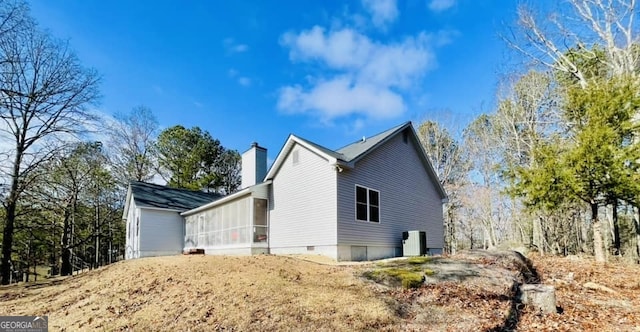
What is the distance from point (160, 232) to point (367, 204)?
1411 centimetres

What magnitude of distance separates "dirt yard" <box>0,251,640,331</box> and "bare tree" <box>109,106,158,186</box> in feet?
67.6

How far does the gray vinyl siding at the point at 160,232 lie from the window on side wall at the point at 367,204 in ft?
45.0

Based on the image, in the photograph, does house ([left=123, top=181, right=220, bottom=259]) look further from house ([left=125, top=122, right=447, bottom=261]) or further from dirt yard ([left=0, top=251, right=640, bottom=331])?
dirt yard ([left=0, top=251, right=640, bottom=331])

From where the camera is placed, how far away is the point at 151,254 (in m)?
20.2

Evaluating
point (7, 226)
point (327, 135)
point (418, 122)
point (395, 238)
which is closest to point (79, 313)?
point (7, 226)

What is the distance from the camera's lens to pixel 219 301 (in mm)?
6840

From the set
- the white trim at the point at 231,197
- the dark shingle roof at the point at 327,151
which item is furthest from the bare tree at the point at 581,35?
the white trim at the point at 231,197

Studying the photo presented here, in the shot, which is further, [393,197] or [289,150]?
[393,197]

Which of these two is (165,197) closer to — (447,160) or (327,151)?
(327,151)

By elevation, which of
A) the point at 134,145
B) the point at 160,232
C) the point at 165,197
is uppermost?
the point at 134,145

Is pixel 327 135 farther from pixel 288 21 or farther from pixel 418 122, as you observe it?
pixel 288 21

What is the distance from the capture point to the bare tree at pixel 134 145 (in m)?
29.0

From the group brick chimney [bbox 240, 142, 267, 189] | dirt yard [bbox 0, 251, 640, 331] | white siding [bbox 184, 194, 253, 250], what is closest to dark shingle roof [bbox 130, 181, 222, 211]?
white siding [bbox 184, 194, 253, 250]

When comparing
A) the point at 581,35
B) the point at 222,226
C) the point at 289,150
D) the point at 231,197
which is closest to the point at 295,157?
the point at 289,150
